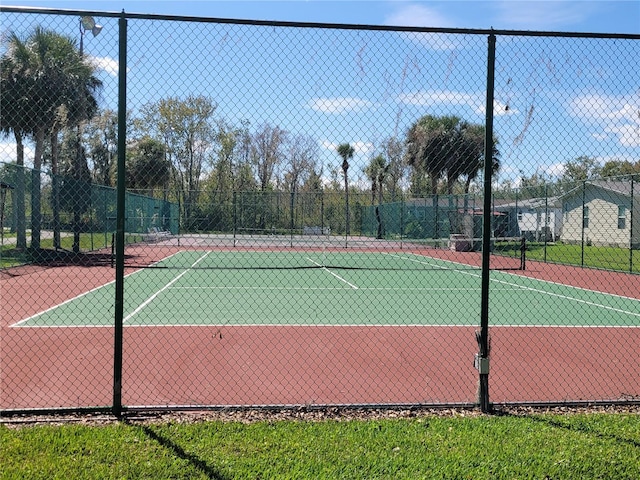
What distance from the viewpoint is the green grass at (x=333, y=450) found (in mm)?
4047

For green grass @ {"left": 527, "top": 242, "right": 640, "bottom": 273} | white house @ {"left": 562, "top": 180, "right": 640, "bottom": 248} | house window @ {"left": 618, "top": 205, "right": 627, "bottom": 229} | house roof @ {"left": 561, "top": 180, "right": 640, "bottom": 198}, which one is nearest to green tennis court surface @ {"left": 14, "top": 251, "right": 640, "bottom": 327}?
house roof @ {"left": 561, "top": 180, "right": 640, "bottom": 198}

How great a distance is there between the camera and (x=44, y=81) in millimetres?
24969

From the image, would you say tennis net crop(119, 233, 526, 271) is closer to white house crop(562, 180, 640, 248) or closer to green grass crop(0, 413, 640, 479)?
white house crop(562, 180, 640, 248)

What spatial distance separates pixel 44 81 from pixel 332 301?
17828mm

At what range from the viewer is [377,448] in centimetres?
445

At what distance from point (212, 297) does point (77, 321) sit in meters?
4.14

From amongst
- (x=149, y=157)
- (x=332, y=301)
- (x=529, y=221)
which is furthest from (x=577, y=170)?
(x=529, y=221)

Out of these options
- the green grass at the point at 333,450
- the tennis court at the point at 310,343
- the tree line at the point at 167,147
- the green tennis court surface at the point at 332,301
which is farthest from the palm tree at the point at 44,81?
the green grass at the point at 333,450

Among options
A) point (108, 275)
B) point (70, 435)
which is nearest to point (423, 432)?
point (70, 435)

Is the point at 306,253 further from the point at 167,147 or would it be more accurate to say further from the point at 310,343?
the point at 310,343

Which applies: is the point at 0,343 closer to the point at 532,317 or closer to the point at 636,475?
the point at 636,475

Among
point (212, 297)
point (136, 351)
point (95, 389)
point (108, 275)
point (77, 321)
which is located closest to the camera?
point (95, 389)

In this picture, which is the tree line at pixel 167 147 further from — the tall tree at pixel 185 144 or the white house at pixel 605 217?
the white house at pixel 605 217

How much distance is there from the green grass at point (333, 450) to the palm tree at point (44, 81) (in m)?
21.7
